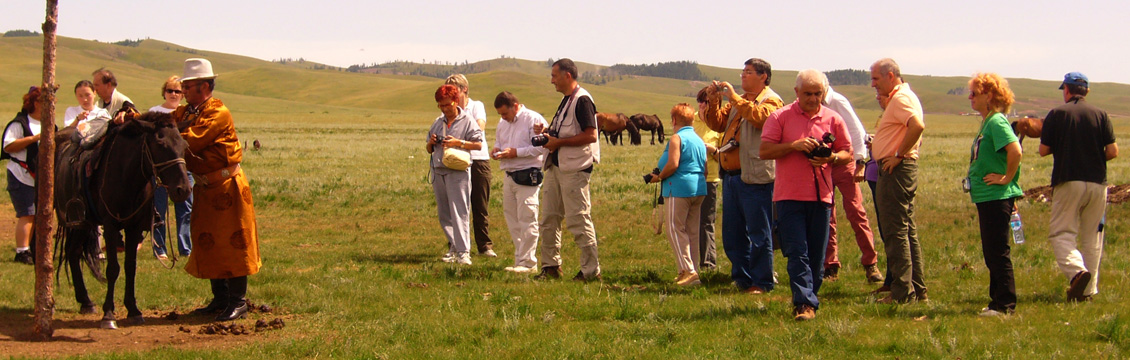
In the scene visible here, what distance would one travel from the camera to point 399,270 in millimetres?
9461

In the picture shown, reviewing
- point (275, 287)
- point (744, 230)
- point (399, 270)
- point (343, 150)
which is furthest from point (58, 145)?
point (343, 150)

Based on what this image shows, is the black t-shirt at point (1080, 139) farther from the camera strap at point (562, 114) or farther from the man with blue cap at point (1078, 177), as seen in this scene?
the camera strap at point (562, 114)

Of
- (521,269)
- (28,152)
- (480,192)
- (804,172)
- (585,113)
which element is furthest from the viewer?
(480,192)

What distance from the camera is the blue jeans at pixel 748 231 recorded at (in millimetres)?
7543

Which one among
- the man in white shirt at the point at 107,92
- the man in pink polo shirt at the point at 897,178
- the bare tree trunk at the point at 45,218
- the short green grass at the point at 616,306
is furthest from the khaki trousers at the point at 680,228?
the man in white shirt at the point at 107,92

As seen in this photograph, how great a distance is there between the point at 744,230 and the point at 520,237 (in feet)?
7.86

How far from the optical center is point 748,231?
7645 mm

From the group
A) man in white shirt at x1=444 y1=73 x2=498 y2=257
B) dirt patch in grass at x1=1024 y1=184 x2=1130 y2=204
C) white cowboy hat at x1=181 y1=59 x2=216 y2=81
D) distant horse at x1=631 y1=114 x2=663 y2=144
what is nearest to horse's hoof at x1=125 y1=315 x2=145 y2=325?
white cowboy hat at x1=181 y1=59 x2=216 y2=81

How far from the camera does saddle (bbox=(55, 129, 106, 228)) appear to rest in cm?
675

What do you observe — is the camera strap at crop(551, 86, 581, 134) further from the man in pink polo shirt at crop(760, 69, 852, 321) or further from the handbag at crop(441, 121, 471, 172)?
the man in pink polo shirt at crop(760, 69, 852, 321)

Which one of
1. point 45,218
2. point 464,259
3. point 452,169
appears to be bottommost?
point 464,259

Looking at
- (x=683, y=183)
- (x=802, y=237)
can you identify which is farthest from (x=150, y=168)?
(x=802, y=237)

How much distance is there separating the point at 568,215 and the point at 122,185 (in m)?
3.83

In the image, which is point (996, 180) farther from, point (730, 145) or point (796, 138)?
point (730, 145)
